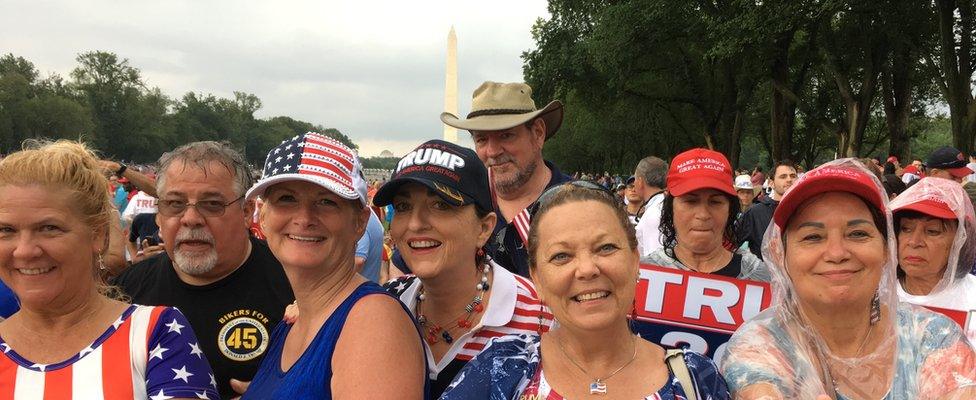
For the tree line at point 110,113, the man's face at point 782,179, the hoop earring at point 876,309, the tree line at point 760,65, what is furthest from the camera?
the tree line at point 110,113

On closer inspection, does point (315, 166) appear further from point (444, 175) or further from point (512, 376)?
point (512, 376)

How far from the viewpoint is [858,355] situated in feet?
7.59

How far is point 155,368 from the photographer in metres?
2.26

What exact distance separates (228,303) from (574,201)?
5.97 feet

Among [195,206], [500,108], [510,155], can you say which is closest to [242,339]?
[195,206]

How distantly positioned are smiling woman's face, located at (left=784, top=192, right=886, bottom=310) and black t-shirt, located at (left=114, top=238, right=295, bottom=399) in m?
2.18

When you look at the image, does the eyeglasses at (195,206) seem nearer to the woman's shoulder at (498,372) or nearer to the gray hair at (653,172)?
the woman's shoulder at (498,372)

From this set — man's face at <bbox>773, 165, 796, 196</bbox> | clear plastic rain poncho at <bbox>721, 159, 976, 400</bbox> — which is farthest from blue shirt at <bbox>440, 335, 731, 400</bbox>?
man's face at <bbox>773, 165, 796, 196</bbox>

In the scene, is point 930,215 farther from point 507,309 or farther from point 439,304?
point 439,304

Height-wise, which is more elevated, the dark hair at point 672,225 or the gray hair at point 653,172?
the gray hair at point 653,172

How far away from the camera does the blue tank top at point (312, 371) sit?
2.00 m

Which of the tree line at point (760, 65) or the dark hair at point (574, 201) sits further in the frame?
the tree line at point (760, 65)

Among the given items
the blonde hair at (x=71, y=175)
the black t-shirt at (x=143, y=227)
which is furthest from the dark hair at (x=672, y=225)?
the black t-shirt at (x=143, y=227)

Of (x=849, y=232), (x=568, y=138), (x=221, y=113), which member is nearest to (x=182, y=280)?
(x=849, y=232)
